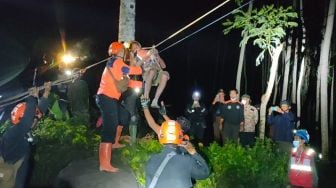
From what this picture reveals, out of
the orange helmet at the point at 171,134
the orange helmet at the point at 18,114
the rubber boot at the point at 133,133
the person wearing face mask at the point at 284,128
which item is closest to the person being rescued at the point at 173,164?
the orange helmet at the point at 171,134

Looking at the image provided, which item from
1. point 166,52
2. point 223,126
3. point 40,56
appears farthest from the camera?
point 166,52

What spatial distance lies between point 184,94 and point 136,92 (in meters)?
19.3

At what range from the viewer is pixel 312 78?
23.3m

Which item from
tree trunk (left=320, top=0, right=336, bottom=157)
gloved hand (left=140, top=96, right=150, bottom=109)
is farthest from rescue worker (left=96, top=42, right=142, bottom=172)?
tree trunk (left=320, top=0, right=336, bottom=157)

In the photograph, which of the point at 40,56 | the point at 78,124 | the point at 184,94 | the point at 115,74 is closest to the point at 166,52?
the point at 184,94

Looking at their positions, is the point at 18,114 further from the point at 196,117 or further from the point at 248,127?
the point at 248,127

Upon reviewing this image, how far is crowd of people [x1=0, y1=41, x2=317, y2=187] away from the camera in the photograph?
15.9ft

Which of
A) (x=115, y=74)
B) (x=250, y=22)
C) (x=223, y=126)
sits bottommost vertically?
(x=223, y=126)

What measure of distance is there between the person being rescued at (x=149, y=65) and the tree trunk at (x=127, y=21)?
4.15 ft

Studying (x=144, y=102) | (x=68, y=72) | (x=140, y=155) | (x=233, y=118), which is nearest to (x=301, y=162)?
(x=140, y=155)

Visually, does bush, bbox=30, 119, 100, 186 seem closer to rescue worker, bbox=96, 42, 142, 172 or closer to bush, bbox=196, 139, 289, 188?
rescue worker, bbox=96, 42, 142, 172

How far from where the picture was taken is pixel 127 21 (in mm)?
9766

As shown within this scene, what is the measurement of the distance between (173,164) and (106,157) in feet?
8.97

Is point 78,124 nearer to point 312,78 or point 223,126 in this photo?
point 223,126
